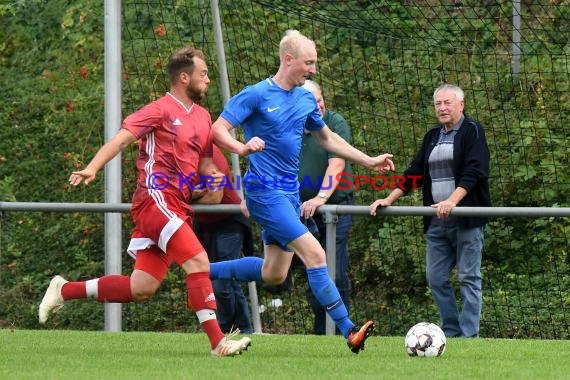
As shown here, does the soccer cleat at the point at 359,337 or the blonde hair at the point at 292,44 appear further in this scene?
the blonde hair at the point at 292,44

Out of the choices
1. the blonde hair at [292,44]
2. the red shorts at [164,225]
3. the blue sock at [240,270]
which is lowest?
the blue sock at [240,270]

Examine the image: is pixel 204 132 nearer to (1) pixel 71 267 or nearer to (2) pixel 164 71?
(2) pixel 164 71

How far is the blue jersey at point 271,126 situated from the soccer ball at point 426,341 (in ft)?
4.09

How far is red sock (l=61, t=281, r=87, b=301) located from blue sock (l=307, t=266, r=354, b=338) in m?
1.52

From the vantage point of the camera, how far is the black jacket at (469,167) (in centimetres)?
988

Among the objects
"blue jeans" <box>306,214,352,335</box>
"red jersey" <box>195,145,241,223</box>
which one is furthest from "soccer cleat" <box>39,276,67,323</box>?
"blue jeans" <box>306,214,352,335</box>

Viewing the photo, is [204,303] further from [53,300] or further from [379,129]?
[379,129]

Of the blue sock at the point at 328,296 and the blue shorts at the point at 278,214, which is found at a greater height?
the blue shorts at the point at 278,214

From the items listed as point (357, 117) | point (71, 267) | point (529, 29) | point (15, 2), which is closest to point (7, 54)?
point (15, 2)

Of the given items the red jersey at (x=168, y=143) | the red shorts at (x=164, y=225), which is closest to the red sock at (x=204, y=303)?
the red shorts at (x=164, y=225)

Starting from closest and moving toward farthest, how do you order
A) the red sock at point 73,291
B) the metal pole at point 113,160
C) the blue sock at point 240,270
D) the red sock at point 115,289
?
the red sock at point 115,289, the red sock at point 73,291, the blue sock at point 240,270, the metal pole at point 113,160

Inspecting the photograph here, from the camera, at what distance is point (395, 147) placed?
13664mm

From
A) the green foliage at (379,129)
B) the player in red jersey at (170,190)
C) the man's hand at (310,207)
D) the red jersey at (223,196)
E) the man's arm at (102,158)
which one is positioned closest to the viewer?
the man's arm at (102,158)

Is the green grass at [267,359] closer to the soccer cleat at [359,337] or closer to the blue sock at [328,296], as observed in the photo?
the soccer cleat at [359,337]
